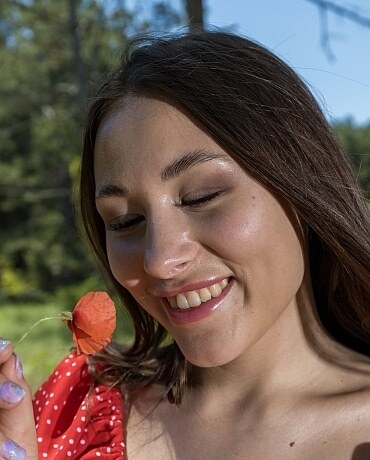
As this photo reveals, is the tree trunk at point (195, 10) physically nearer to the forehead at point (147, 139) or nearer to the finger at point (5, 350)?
the forehead at point (147, 139)

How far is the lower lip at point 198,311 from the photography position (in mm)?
1412

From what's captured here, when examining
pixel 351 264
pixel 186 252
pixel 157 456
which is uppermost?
pixel 186 252

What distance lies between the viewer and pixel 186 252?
138cm

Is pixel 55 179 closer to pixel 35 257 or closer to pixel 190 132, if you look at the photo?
pixel 35 257

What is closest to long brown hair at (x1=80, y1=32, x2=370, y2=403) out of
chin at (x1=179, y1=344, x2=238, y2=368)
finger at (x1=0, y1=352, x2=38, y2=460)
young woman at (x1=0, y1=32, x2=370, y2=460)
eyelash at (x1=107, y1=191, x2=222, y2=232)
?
→ young woman at (x1=0, y1=32, x2=370, y2=460)

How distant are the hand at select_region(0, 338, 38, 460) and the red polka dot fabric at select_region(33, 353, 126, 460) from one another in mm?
351

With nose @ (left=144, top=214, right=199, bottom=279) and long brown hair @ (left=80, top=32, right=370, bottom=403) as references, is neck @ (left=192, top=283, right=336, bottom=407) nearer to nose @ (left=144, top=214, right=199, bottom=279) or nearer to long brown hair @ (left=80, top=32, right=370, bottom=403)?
long brown hair @ (left=80, top=32, right=370, bottom=403)

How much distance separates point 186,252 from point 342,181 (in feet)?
1.50

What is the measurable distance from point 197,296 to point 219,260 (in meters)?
0.10

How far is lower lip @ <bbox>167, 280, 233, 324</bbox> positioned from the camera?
1.41 metres

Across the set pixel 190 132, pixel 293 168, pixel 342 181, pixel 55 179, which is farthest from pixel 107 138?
pixel 55 179

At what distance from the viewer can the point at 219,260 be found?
1.40 meters

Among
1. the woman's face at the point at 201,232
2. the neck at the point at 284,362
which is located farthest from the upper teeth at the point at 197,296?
the neck at the point at 284,362

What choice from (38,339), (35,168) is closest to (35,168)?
(35,168)
